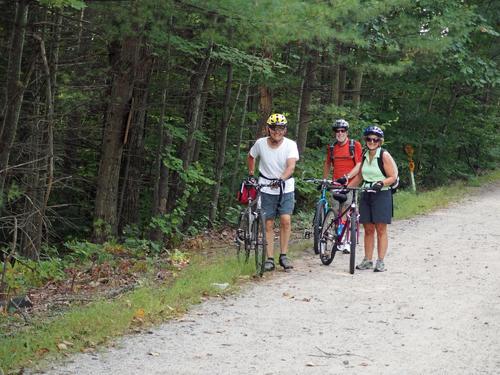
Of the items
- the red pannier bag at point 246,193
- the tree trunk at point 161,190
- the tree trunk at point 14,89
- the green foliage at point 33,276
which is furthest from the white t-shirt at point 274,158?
the tree trunk at point 161,190

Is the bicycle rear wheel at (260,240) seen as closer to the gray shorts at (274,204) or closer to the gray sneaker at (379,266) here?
the gray shorts at (274,204)

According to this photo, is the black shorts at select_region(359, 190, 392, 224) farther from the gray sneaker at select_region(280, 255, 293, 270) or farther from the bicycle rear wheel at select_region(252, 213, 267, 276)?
the bicycle rear wheel at select_region(252, 213, 267, 276)

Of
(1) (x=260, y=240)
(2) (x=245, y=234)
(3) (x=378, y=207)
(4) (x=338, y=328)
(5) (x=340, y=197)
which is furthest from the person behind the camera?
(5) (x=340, y=197)

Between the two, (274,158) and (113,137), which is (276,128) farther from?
(113,137)

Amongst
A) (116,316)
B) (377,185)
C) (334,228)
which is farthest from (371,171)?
(116,316)

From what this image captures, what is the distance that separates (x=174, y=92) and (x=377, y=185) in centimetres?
767

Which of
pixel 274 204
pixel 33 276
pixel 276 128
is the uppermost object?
pixel 276 128

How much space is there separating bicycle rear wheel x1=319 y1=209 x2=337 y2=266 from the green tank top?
0.94 meters

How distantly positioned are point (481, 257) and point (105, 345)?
24.2ft

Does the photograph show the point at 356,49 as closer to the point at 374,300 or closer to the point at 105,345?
the point at 374,300

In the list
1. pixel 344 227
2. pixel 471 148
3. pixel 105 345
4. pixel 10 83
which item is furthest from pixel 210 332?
pixel 471 148

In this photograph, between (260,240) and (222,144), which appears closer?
(260,240)

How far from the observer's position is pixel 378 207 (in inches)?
418

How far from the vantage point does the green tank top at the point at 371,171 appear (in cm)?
1059
